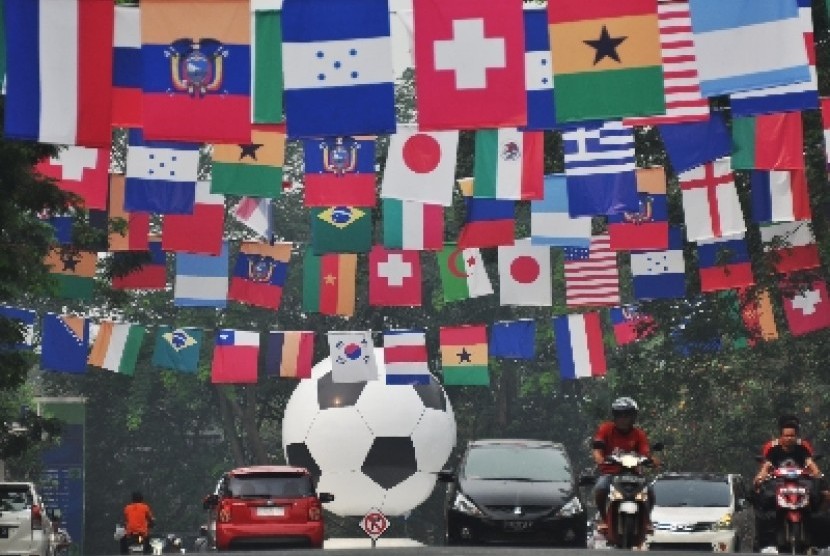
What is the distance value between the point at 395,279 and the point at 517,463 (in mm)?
8337

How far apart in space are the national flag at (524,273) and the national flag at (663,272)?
149cm

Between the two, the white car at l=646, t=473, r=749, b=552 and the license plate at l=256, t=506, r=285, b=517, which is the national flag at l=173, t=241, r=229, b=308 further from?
the white car at l=646, t=473, r=749, b=552

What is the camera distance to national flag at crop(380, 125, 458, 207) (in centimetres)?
3162

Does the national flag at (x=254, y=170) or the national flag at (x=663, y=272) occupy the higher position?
the national flag at (x=254, y=170)

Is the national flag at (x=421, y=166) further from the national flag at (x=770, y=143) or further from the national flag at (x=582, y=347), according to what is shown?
the national flag at (x=582, y=347)

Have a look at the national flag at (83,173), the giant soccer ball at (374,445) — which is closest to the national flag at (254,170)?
the national flag at (83,173)

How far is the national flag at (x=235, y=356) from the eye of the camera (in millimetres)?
43094

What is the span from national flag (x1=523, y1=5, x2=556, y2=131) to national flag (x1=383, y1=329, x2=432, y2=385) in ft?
51.3

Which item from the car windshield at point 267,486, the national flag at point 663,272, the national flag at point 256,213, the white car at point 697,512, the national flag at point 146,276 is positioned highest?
the national flag at point 256,213

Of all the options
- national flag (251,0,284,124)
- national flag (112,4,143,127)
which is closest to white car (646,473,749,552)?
national flag (251,0,284,124)

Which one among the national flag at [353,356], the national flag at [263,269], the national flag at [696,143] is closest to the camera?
the national flag at [696,143]

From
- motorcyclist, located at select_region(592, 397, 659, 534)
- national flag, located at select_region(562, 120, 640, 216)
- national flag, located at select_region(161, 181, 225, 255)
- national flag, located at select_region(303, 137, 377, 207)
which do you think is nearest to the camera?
motorcyclist, located at select_region(592, 397, 659, 534)

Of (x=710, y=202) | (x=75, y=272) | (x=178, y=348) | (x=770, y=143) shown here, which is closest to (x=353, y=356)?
(x=178, y=348)

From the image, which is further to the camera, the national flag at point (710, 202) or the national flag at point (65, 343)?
the national flag at point (65, 343)
